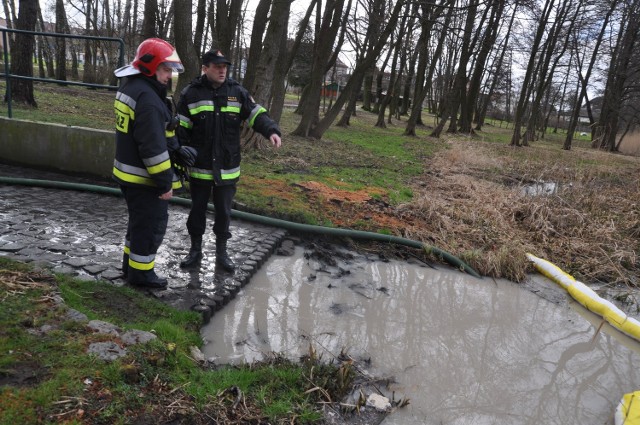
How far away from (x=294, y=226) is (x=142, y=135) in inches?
114

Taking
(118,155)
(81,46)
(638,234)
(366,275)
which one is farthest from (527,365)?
(81,46)

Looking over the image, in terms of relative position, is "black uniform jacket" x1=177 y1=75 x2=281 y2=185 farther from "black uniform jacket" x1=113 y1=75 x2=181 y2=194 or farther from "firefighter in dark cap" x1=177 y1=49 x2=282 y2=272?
"black uniform jacket" x1=113 y1=75 x2=181 y2=194

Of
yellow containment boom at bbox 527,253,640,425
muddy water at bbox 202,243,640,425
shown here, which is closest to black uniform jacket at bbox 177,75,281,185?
muddy water at bbox 202,243,640,425

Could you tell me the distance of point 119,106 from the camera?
3707 millimetres

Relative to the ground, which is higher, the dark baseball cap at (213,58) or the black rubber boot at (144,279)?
the dark baseball cap at (213,58)

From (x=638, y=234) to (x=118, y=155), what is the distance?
8.22 metres

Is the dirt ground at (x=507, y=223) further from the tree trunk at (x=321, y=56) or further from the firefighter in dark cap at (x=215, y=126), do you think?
the tree trunk at (x=321, y=56)

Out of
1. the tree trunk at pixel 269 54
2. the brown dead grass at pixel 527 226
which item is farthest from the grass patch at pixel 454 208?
the tree trunk at pixel 269 54

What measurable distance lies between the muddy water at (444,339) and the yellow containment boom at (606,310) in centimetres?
11

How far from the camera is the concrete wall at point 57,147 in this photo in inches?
275

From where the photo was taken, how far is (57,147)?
710cm

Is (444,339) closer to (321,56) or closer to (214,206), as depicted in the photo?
(214,206)

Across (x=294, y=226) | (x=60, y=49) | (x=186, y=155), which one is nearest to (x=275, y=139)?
(x=186, y=155)

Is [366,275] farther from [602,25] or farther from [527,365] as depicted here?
[602,25]
